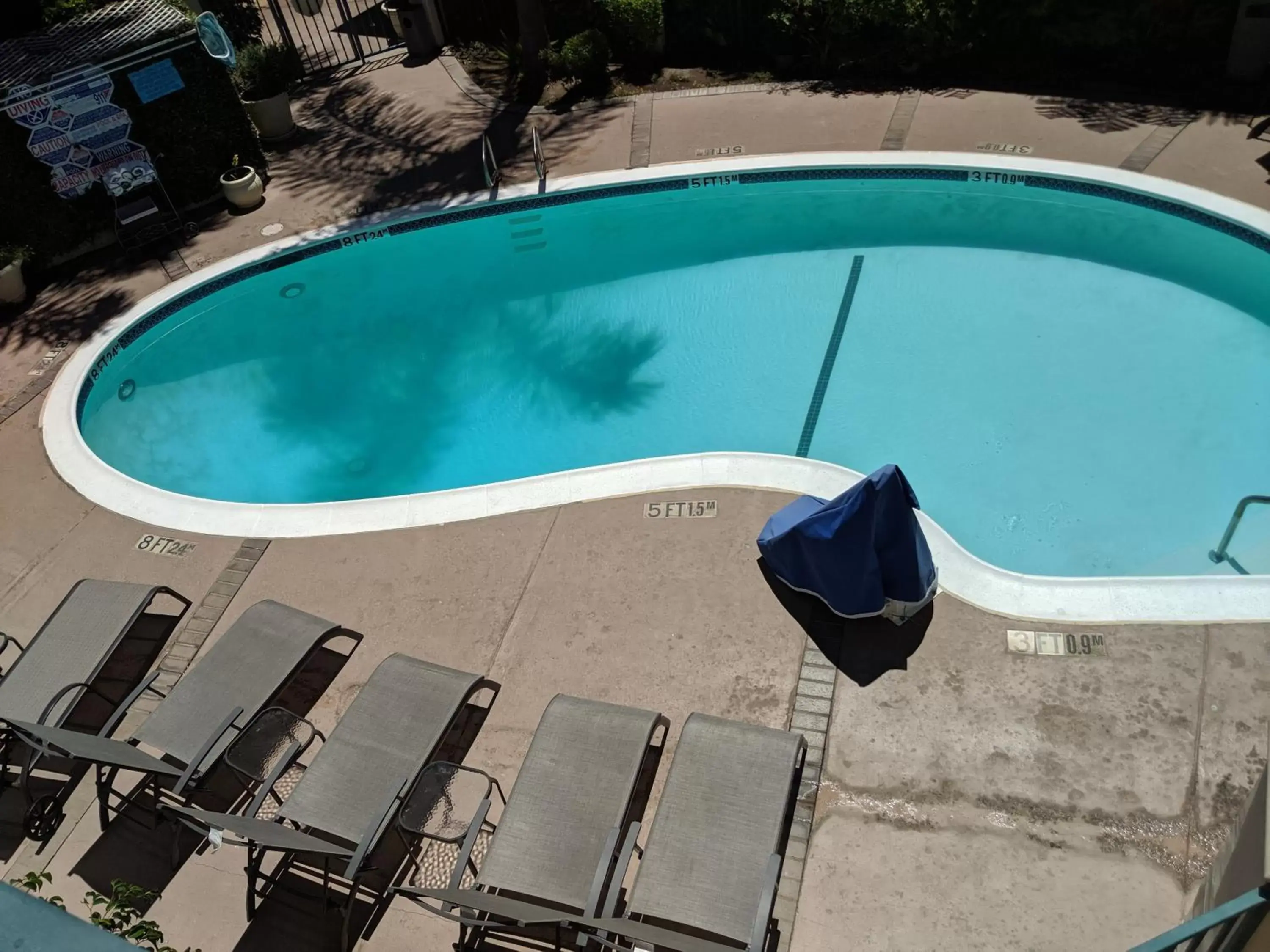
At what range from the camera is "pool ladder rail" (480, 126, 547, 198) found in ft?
49.3

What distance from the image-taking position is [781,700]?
7.67 meters

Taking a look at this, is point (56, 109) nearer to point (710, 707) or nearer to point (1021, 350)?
point (710, 707)

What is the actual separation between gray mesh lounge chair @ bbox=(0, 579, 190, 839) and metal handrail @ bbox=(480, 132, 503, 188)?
9.04 meters

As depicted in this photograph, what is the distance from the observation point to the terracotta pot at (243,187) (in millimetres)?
15539

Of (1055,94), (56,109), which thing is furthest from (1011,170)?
(56,109)

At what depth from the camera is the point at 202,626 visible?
8930mm

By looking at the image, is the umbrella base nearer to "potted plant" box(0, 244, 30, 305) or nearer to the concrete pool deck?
the concrete pool deck

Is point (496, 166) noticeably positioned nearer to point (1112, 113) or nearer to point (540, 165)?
point (540, 165)

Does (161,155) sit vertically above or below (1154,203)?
above

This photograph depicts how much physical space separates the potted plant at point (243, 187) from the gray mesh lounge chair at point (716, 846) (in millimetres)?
12864

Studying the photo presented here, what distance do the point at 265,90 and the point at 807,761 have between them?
52.7 feet

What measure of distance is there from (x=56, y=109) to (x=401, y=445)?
24.9ft

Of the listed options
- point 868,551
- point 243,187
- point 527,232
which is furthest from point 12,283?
point 868,551

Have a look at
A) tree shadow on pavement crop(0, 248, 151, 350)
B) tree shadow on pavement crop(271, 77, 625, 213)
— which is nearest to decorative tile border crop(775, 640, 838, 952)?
tree shadow on pavement crop(271, 77, 625, 213)
